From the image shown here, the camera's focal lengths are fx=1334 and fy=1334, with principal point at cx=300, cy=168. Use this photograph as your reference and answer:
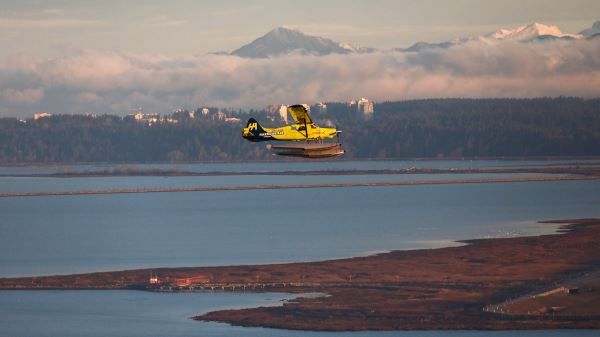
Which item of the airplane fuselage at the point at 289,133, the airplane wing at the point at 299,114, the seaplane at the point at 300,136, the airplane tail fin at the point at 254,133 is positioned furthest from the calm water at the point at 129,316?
the airplane wing at the point at 299,114

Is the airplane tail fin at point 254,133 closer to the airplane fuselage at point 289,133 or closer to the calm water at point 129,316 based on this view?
the airplane fuselage at point 289,133

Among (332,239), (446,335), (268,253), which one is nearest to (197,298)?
(446,335)

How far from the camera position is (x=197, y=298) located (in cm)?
12650

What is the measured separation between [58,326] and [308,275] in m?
31.5

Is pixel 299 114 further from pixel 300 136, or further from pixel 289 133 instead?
pixel 289 133

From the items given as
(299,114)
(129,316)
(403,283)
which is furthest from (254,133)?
(403,283)

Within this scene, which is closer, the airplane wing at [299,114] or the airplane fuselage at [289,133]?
the airplane wing at [299,114]

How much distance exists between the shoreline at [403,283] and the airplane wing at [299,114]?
163 ft

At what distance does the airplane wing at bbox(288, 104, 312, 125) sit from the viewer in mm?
57719

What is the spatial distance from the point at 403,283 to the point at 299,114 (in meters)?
72.5

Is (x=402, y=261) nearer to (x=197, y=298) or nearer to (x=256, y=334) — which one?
(x=197, y=298)

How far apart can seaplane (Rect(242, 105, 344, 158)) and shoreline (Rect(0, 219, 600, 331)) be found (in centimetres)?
4741

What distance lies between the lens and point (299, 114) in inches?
2314

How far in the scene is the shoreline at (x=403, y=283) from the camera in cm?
10862
